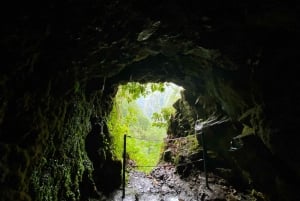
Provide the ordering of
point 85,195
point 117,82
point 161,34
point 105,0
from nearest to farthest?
1. point 105,0
2. point 161,34
3. point 85,195
4. point 117,82

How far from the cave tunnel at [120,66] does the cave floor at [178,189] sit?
0.90m

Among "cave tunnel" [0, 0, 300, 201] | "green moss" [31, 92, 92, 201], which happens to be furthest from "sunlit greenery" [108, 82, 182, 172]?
"cave tunnel" [0, 0, 300, 201]

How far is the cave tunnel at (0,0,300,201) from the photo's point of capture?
3.91 metres

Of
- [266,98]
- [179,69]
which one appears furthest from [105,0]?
[179,69]

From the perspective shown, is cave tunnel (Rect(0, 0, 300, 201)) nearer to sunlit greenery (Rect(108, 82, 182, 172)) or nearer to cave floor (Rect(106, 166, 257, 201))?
cave floor (Rect(106, 166, 257, 201))

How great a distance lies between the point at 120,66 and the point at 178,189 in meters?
4.83

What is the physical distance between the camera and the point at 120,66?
6.91 meters

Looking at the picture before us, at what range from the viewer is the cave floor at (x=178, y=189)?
814 centimetres

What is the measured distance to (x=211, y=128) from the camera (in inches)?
369

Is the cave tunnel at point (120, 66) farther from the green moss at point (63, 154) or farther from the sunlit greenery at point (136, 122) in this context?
the sunlit greenery at point (136, 122)

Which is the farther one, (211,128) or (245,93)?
(211,128)

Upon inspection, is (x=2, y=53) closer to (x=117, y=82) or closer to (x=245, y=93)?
(x=245, y=93)

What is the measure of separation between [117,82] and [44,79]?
4264 mm

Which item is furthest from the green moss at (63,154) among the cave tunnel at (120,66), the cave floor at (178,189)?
the cave floor at (178,189)
